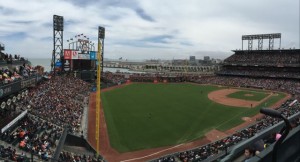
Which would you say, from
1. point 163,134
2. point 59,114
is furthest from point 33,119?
point 163,134

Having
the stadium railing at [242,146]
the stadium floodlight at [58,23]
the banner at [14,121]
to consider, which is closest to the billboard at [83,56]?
the stadium floodlight at [58,23]

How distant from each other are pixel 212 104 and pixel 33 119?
1068 inches

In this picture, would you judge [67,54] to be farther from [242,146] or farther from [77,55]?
[242,146]

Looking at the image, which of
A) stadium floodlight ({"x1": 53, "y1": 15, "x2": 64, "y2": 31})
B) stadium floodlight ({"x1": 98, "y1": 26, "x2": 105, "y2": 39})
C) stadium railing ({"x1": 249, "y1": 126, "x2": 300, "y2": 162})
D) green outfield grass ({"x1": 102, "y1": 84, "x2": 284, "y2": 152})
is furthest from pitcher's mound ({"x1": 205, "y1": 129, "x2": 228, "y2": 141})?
stadium floodlight ({"x1": 98, "y1": 26, "x2": 105, "y2": 39})

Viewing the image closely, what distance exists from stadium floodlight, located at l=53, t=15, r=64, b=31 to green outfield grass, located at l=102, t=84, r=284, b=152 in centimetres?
1762

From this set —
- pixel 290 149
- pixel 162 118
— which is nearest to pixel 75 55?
pixel 162 118

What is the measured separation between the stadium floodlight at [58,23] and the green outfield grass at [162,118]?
17.6 meters

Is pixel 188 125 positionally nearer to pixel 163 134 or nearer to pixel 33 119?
pixel 163 134

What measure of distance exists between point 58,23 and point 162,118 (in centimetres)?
3242

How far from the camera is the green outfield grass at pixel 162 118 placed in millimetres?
24469

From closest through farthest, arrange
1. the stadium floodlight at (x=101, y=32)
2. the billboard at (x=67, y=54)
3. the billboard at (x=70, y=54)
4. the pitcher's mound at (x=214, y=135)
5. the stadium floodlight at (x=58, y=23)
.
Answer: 1. the pitcher's mound at (x=214, y=135)
2. the stadium floodlight at (x=58, y=23)
3. the billboard at (x=67, y=54)
4. the billboard at (x=70, y=54)
5. the stadium floodlight at (x=101, y=32)

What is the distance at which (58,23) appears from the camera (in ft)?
171

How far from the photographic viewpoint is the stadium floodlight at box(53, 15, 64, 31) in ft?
170

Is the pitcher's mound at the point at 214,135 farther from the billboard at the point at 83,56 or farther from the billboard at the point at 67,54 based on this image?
the billboard at the point at 83,56
